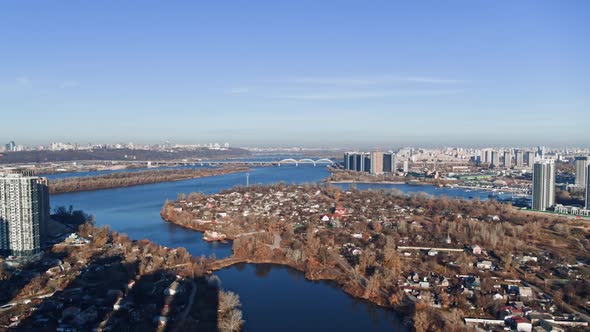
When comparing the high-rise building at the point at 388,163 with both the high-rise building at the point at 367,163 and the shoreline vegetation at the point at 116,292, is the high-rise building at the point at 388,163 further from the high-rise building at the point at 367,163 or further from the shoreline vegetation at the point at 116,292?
the shoreline vegetation at the point at 116,292

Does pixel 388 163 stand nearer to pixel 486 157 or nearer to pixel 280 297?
pixel 486 157

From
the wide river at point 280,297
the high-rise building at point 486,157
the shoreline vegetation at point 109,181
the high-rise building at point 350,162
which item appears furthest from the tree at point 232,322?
the high-rise building at point 486,157

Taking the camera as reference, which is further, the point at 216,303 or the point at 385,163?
the point at 385,163

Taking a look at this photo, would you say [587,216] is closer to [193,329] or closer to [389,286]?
[389,286]

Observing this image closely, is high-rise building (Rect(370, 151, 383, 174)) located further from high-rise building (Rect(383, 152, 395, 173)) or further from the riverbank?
the riverbank

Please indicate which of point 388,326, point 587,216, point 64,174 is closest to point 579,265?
point 388,326

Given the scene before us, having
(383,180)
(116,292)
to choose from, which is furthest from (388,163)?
(116,292)

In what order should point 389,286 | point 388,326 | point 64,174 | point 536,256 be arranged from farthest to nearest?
point 64,174, point 536,256, point 389,286, point 388,326

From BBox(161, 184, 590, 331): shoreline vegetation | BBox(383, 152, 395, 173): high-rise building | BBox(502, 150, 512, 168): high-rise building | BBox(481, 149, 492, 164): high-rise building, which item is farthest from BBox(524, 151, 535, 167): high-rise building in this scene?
BBox(161, 184, 590, 331): shoreline vegetation
